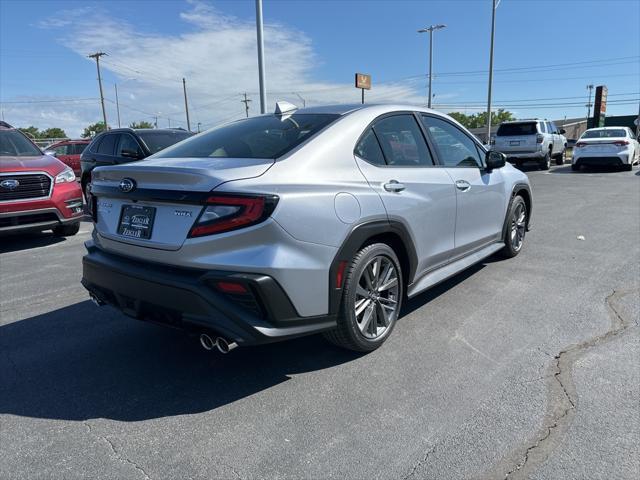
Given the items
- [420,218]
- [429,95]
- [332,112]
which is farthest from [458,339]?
[429,95]

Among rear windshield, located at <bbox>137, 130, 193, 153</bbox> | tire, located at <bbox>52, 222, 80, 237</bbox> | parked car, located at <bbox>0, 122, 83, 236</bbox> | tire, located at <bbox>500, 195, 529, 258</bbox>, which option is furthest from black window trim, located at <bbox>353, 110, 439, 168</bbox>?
tire, located at <bbox>52, 222, 80, 237</bbox>

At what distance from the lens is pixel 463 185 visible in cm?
420

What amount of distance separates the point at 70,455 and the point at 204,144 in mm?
2174

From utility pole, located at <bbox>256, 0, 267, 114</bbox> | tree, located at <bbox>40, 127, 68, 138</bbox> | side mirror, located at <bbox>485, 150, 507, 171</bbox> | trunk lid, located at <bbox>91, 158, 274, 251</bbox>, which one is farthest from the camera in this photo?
tree, located at <bbox>40, 127, 68, 138</bbox>

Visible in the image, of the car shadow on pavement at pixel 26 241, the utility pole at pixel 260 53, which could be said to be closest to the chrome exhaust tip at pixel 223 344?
the car shadow on pavement at pixel 26 241

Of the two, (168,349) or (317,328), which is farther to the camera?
(168,349)

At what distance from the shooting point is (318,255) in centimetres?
277

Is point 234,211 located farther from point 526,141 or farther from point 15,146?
point 526,141

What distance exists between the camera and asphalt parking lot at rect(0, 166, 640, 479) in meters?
2.27

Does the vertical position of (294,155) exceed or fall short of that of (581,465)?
it exceeds it

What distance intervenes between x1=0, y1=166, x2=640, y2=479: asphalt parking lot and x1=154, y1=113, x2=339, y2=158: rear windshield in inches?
55.4

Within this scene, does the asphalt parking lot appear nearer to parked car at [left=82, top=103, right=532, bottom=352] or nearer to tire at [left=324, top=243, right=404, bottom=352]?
tire at [left=324, top=243, right=404, bottom=352]

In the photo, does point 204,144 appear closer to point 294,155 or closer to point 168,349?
point 294,155

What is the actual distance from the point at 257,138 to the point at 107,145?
716 cm
